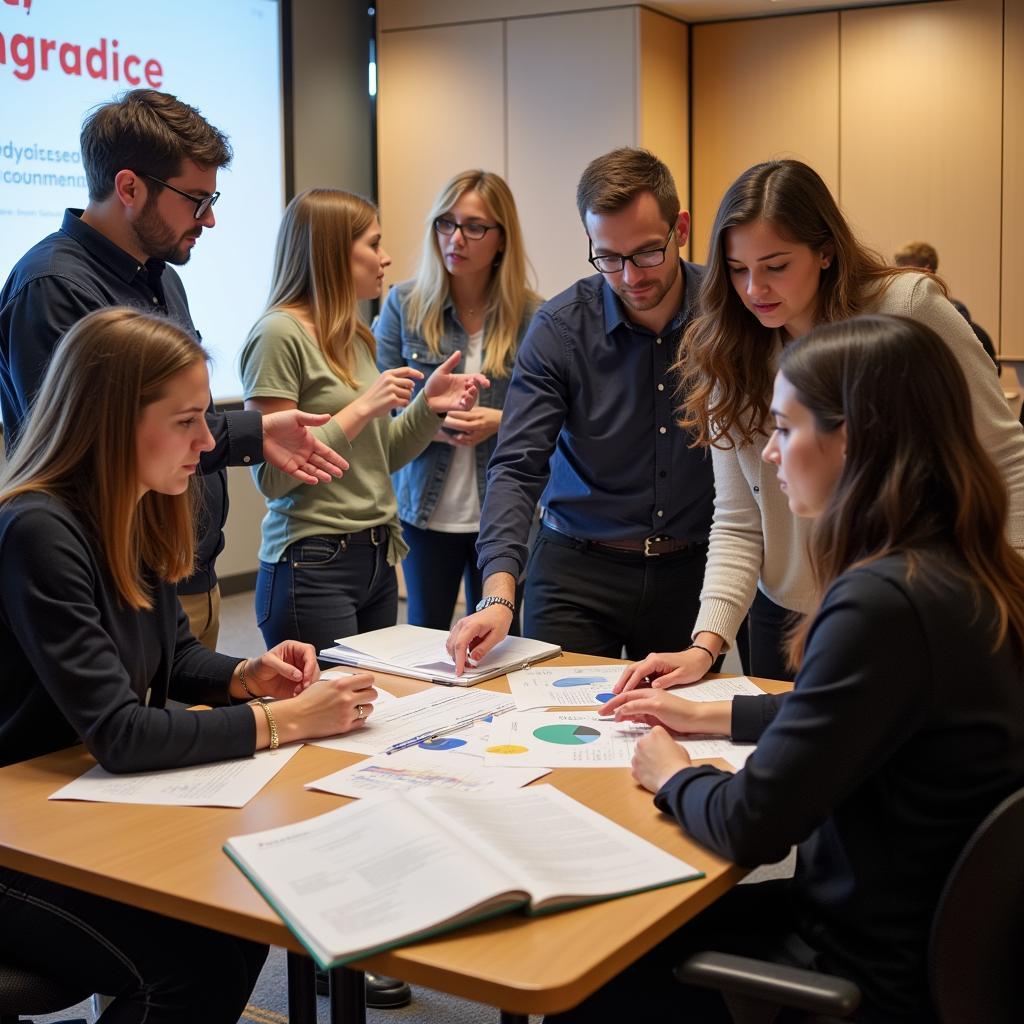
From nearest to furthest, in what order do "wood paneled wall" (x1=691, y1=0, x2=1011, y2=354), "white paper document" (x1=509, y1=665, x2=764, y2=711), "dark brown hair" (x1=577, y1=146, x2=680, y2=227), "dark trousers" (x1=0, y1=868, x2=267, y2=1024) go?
"dark trousers" (x1=0, y1=868, x2=267, y2=1024) < "white paper document" (x1=509, y1=665, x2=764, y2=711) < "dark brown hair" (x1=577, y1=146, x2=680, y2=227) < "wood paneled wall" (x1=691, y1=0, x2=1011, y2=354)

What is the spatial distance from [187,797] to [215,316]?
4.35 meters

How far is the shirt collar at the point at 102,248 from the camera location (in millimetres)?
2338

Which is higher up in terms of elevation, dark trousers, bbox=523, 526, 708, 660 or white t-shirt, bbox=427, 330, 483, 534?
white t-shirt, bbox=427, 330, 483, 534

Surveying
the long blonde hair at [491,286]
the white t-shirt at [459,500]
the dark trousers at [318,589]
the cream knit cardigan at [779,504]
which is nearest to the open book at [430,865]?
the cream knit cardigan at [779,504]

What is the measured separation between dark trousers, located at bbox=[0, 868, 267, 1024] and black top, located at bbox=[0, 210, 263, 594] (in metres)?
0.75

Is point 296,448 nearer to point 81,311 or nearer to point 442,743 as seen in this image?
point 81,311

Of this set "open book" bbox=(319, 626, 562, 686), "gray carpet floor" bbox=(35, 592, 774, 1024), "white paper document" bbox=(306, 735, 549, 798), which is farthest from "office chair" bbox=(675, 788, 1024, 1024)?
"gray carpet floor" bbox=(35, 592, 774, 1024)

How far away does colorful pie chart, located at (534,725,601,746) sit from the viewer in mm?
1754

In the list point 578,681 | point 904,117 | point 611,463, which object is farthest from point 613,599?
point 904,117

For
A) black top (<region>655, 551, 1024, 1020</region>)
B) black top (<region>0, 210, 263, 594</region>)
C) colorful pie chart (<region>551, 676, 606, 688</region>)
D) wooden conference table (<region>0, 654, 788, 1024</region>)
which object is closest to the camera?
wooden conference table (<region>0, 654, 788, 1024</region>)

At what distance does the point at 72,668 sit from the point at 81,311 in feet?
2.75

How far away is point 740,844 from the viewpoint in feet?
4.45

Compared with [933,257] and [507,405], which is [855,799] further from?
[933,257]

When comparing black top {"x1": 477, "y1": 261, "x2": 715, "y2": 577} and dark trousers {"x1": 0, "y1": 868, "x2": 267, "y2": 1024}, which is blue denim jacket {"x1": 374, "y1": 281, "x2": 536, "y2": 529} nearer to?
black top {"x1": 477, "y1": 261, "x2": 715, "y2": 577}
